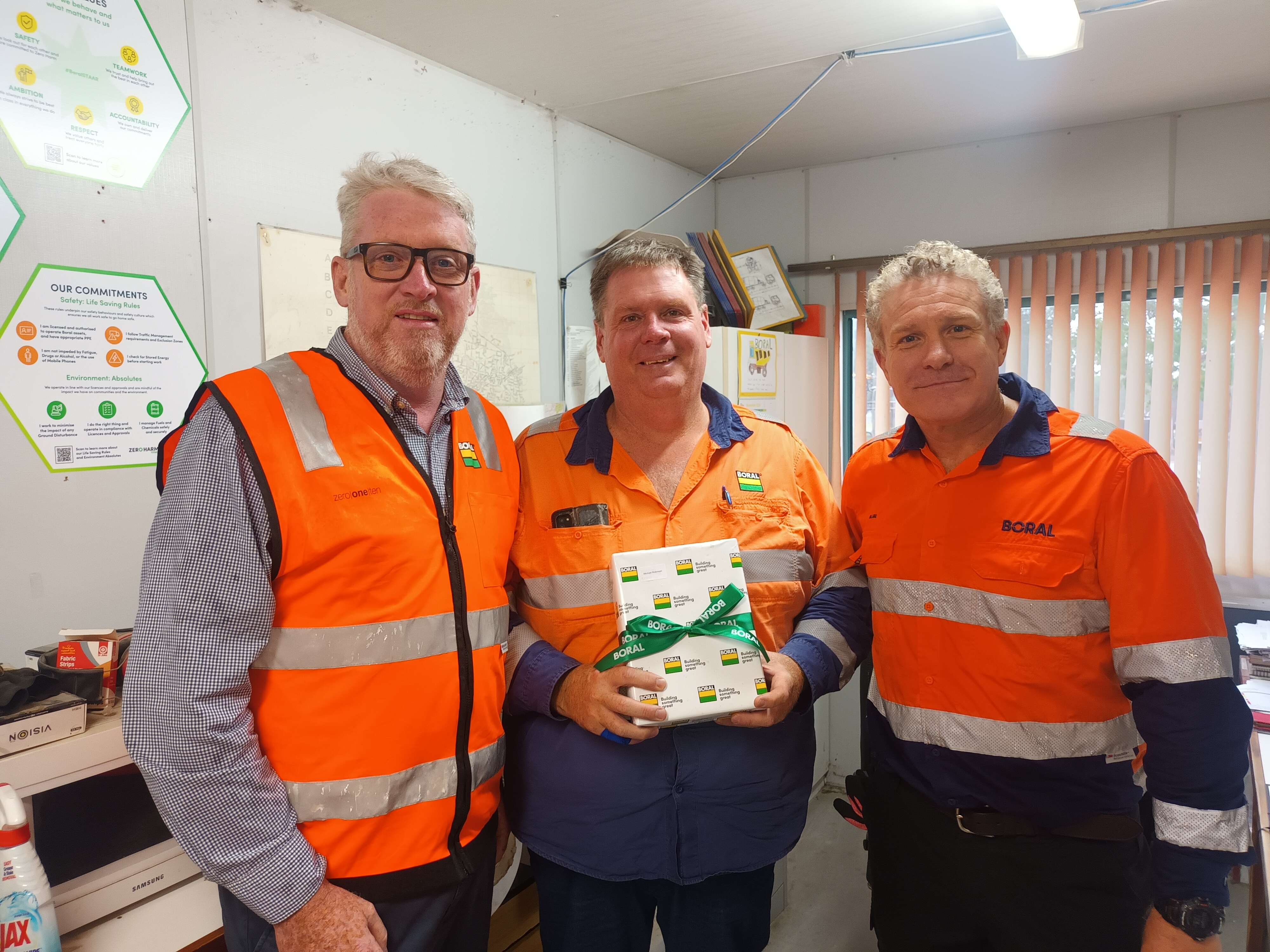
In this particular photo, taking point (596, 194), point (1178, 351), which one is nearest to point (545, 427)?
point (596, 194)

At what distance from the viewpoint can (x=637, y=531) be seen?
1502mm

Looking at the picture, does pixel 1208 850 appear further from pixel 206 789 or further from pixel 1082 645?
pixel 206 789

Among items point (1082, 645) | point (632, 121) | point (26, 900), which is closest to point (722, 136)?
point (632, 121)

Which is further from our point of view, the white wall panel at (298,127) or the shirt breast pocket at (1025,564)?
the white wall panel at (298,127)

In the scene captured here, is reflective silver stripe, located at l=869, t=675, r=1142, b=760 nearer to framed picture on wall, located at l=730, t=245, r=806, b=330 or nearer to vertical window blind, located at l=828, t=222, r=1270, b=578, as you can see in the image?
vertical window blind, located at l=828, t=222, r=1270, b=578

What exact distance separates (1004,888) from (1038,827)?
0.13 m

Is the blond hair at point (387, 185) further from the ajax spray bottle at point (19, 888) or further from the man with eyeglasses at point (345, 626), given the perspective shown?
the ajax spray bottle at point (19, 888)

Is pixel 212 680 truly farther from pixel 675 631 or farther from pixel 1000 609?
pixel 1000 609

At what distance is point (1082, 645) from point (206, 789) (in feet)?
4.47

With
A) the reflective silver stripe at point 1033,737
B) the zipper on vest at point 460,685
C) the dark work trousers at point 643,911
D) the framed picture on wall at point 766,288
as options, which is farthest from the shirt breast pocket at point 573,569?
the framed picture on wall at point 766,288

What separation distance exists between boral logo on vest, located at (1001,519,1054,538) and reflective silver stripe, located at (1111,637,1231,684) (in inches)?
8.7

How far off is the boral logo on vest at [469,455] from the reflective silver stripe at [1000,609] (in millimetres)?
817

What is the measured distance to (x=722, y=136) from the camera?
3168 mm

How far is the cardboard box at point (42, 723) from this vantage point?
3.79 ft
